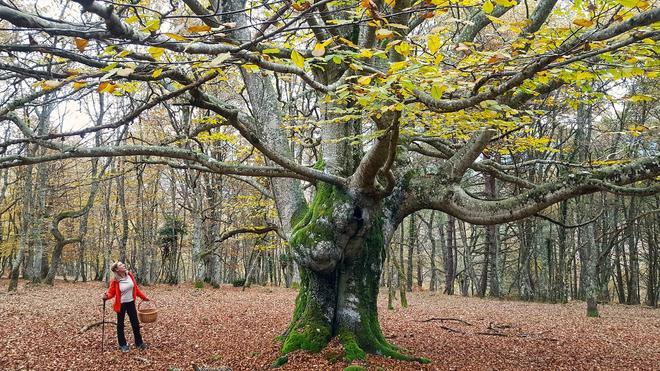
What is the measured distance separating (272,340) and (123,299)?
2688 millimetres

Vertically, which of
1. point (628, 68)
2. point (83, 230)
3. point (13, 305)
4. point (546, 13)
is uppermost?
point (546, 13)

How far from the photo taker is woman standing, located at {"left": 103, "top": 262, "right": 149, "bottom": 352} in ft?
22.6

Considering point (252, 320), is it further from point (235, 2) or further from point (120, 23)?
point (120, 23)

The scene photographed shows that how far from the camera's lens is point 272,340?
7129 millimetres

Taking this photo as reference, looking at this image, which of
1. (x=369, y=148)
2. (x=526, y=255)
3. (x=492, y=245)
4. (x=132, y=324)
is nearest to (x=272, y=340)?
(x=132, y=324)

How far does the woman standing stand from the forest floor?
0.23 metres

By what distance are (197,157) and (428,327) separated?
686 cm

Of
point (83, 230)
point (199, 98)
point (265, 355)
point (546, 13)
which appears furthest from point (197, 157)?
point (83, 230)

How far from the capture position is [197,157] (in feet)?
15.6

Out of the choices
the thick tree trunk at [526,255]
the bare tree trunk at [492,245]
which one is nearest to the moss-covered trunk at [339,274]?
the bare tree trunk at [492,245]

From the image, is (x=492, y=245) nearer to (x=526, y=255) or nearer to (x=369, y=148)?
(x=526, y=255)

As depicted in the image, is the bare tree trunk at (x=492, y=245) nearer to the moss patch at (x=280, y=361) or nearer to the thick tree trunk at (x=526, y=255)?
the thick tree trunk at (x=526, y=255)

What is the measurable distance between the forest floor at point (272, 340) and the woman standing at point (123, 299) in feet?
0.75

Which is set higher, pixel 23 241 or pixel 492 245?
pixel 492 245
